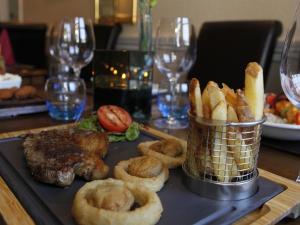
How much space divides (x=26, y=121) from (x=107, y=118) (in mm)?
283

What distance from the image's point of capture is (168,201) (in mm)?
487

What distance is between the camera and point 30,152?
57 cm

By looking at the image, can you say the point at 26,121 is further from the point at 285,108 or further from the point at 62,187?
the point at 285,108

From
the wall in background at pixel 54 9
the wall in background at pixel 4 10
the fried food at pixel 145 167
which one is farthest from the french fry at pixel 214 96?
the wall in background at pixel 4 10

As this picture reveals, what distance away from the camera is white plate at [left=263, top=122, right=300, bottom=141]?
2.38ft

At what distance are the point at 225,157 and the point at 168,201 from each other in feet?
0.34

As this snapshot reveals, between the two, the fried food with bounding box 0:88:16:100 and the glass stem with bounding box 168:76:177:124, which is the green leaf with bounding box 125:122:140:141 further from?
the fried food with bounding box 0:88:16:100

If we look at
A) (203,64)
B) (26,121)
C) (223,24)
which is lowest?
(26,121)

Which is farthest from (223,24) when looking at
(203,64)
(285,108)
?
(285,108)

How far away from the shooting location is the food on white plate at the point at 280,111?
31.0 inches

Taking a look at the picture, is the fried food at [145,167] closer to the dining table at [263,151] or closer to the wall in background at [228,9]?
the dining table at [263,151]

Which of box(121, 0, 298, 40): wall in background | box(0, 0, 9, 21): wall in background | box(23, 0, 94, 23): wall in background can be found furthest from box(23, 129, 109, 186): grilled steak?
box(0, 0, 9, 21): wall in background

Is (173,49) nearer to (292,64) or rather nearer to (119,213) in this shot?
(292,64)

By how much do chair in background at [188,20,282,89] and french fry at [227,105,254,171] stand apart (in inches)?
36.9
